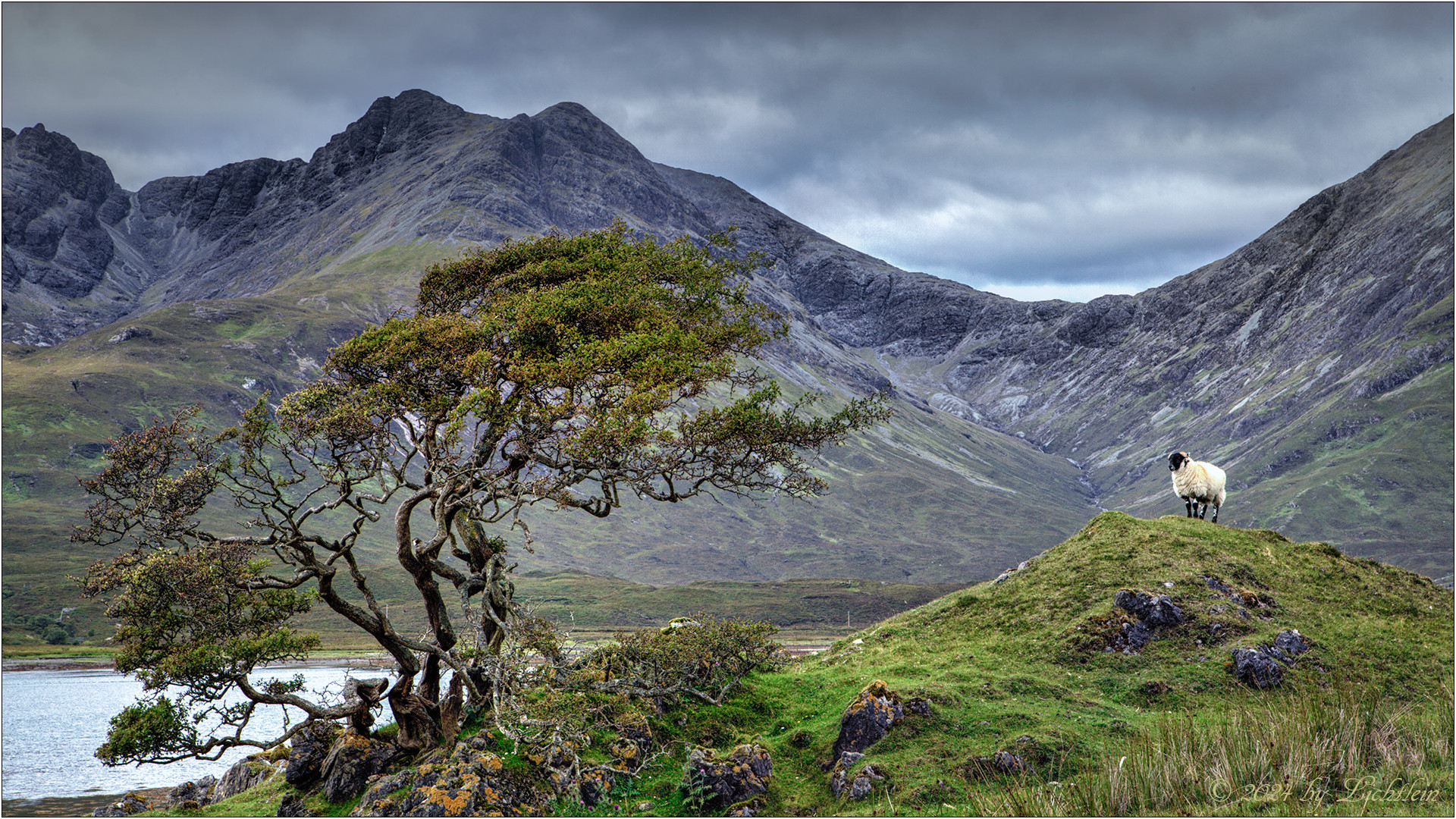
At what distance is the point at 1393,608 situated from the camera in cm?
2762

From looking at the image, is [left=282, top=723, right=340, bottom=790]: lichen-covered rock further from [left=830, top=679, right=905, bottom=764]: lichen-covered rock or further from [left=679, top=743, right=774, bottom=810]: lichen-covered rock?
[left=830, top=679, right=905, bottom=764]: lichen-covered rock

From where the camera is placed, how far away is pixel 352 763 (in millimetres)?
22656

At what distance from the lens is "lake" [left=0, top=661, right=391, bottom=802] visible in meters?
51.4

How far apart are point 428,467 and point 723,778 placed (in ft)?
36.4

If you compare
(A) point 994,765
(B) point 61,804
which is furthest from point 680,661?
(B) point 61,804

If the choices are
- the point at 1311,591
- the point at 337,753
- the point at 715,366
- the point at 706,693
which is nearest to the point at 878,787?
the point at 706,693

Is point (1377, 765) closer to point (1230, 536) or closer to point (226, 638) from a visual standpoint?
point (1230, 536)

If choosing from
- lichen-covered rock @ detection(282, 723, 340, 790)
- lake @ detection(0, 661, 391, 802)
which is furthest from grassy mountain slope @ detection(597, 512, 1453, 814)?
lake @ detection(0, 661, 391, 802)

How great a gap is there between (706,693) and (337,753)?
34.3 feet

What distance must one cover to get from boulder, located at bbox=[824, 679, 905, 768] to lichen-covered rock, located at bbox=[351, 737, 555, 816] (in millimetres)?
7666

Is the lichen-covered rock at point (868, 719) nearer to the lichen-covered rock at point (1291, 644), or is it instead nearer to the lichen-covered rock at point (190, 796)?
the lichen-covered rock at point (1291, 644)

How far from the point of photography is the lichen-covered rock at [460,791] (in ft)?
61.6

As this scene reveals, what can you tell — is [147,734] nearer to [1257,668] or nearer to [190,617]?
[190,617]

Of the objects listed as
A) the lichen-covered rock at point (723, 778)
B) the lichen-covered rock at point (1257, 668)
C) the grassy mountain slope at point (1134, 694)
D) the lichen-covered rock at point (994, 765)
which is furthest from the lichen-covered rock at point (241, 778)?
the lichen-covered rock at point (1257, 668)
